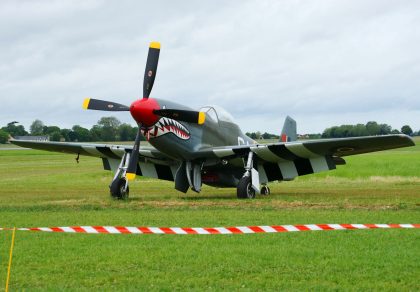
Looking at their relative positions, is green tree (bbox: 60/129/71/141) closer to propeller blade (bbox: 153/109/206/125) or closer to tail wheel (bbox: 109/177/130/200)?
tail wheel (bbox: 109/177/130/200)

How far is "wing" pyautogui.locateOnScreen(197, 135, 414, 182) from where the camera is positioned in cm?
1942

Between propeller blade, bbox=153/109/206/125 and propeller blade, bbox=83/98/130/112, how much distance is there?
1608 millimetres

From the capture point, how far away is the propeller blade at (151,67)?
1958 cm

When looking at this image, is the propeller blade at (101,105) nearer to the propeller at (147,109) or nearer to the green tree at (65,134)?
the propeller at (147,109)

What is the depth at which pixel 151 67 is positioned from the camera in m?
20.2

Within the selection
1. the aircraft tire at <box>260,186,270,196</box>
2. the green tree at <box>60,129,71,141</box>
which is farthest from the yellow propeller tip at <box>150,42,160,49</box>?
the green tree at <box>60,129,71,141</box>

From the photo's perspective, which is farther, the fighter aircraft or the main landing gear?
the main landing gear

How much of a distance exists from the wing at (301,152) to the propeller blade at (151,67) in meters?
2.79

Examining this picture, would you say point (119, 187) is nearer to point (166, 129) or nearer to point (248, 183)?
point (166, 129)

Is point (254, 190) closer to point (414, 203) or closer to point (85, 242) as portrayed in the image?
point (414, 203)

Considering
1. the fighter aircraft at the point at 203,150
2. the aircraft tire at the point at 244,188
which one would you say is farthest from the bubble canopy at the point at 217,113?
the aircraft tire at the point at 244,188

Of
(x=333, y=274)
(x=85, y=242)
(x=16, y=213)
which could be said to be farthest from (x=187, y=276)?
(x=16, y=213)

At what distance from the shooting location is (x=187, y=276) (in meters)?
7.63

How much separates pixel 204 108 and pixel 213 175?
2335 mm
